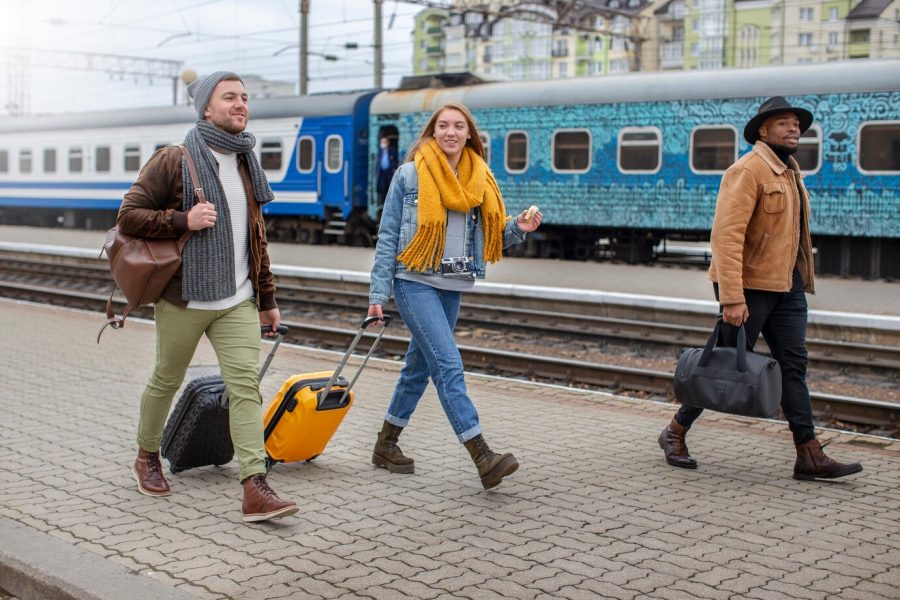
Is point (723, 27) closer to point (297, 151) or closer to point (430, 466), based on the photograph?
point (297, 151)

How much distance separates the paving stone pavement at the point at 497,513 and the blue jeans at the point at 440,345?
1.24ft

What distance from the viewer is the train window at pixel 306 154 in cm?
2448

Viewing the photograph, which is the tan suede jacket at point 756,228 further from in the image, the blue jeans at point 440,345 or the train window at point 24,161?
the train window at point 24,161

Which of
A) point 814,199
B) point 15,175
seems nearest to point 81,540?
point 814,199

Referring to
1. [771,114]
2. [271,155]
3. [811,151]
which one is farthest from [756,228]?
[271,155]

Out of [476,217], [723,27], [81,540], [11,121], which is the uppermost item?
[723,27]

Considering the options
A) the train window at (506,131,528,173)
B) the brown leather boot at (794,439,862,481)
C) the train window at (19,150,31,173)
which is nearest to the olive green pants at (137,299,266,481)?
the brown leather boot at (794,439,862,481)

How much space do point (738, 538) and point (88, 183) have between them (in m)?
29.1

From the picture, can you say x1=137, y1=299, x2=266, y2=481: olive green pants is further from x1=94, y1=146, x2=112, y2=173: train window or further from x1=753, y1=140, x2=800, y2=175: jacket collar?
x1=94, y1=146, x2=112, y2=173: train window

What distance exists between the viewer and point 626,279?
16656 millimetres

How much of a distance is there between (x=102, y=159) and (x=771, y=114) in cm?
2756

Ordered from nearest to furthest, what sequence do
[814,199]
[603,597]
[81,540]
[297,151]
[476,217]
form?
[603,597] < [81,540] < [476,217] < [814,199] < [297,151]

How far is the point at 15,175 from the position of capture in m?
34.3

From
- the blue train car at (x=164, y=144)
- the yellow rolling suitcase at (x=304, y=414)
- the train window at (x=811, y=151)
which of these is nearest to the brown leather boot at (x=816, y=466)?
the yellow rolling suitcase at (x=304, y=414)
